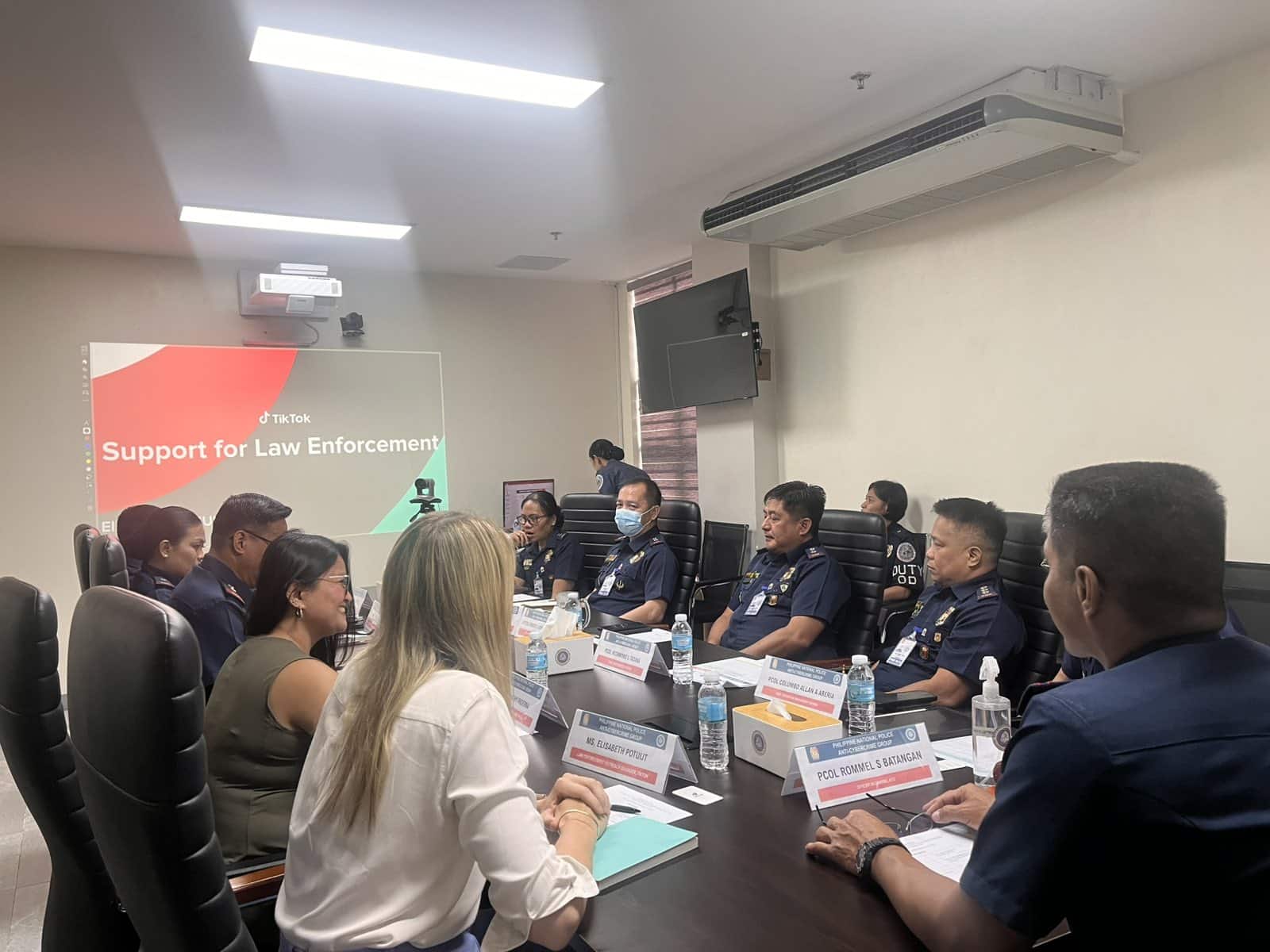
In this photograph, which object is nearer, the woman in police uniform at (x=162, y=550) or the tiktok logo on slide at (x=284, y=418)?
the woman in police uniform at (x=162, y=550)

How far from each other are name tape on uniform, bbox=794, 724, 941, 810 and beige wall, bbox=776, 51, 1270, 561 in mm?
2419

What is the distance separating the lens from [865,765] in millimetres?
1654

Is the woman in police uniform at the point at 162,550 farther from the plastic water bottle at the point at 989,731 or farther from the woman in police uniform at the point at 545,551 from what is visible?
the plastic water bottle at the point at 989,731

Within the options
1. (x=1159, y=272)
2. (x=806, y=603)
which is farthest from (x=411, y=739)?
(x=1159, y=272)

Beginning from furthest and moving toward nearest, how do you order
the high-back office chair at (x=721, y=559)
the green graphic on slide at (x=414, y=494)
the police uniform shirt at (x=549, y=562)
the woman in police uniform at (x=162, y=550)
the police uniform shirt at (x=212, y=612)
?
the green graphic on slide at (x=414, y=494) → the high-back office chair at (x=721, y=559) → the police uniform shirt at (x=549, y=562) → the woman in police uniform at (x=162, y=550) → the police uniform shirt at (x=212, y=612)

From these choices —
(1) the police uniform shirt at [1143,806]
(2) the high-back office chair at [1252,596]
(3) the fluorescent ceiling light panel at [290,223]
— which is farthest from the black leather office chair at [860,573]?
(3) the fluorescent ceiling light panel at [290,223]

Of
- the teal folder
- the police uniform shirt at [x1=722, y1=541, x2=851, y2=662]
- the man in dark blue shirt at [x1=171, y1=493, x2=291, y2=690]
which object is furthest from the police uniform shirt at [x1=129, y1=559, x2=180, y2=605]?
the teal folder

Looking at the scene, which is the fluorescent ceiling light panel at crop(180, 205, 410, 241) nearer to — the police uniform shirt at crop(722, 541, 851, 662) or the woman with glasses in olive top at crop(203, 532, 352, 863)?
the police uniform shirt at crop(722, 541, 851, 662)

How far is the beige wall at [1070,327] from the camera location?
332cm

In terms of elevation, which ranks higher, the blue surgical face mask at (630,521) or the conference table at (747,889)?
the blue surgical face mask at (630,521)

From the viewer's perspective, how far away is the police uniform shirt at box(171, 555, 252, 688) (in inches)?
104

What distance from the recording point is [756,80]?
3.32m

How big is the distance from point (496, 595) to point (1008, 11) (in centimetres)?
269

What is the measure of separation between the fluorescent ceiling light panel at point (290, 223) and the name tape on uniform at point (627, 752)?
3.95 meters
